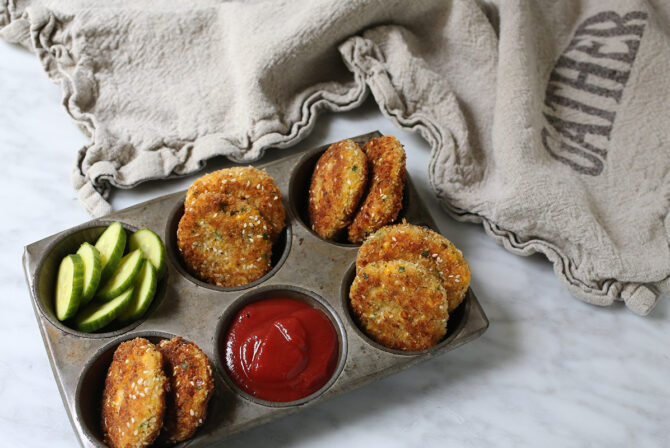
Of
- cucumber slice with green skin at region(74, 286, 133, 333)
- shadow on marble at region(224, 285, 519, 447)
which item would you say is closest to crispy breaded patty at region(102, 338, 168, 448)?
cucumber slice with green skin at region(74, 286, 133, 333)

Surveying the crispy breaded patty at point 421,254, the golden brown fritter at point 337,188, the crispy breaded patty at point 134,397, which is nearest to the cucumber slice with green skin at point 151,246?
the crispy breaded patty at point 134,397

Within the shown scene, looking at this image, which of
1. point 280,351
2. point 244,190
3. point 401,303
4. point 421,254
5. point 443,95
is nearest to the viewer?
point 280,351

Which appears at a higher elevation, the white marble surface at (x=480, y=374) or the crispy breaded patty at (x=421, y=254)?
the crispy breaded patty at (x=421, y=254)

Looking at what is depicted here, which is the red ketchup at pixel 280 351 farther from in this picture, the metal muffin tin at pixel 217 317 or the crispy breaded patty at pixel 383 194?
the crispy breaded patty at pixel 383 194

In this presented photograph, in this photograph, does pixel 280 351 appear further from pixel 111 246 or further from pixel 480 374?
pixel 480 374

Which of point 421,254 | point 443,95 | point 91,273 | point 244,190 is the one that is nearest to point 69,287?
point 91,273

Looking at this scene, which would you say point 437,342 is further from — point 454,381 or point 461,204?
point 461,204
